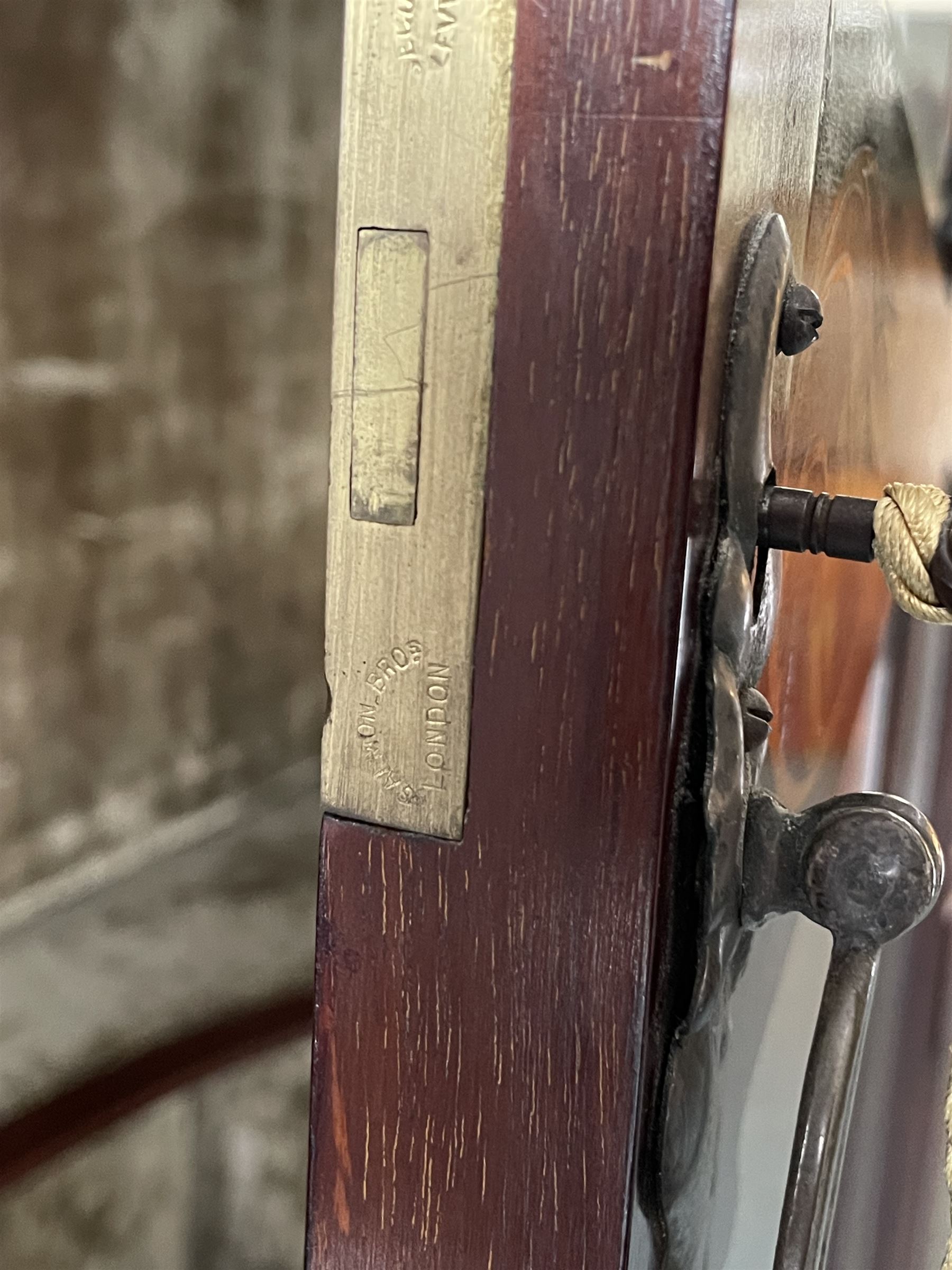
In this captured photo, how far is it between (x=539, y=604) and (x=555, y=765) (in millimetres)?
47

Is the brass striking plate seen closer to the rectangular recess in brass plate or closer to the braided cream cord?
the rectangular recess in brass plate

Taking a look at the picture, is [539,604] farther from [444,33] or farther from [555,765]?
[444,33]

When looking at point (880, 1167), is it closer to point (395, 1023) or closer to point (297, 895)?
point (395, 1023)

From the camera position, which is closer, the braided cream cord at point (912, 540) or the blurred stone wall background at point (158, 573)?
the braided cream cord at point (912, 540)

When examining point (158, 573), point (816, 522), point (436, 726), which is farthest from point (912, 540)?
point (158, 573)

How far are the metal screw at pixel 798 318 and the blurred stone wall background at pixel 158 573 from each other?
112 centimetres

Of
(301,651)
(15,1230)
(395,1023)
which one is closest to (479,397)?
(395,1023)

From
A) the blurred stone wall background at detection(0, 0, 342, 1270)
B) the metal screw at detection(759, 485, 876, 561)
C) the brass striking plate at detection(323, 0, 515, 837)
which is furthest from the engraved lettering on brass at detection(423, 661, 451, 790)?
the blurred stone wall background at detection(0, 0, 342, 1270)

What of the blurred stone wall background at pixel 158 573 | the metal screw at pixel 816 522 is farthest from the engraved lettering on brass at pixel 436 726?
the blurred stone wall background at pixel 158 573

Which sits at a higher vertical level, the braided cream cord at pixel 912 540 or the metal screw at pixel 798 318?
the metal screw at pixel 798 318

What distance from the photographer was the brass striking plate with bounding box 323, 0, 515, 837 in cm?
32

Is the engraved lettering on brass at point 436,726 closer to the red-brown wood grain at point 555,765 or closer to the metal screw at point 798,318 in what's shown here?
the red-brown wood grain at point 555,765

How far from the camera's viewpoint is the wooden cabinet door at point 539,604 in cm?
31

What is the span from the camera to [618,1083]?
355 mm
